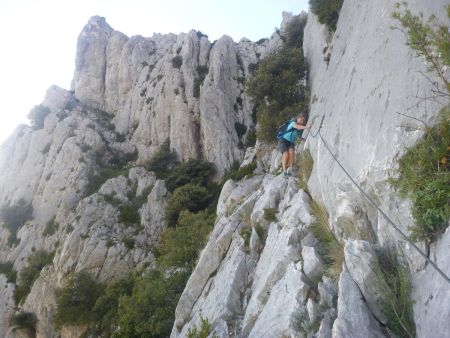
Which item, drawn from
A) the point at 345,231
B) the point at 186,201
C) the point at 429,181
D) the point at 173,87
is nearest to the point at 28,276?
the point at 186,201

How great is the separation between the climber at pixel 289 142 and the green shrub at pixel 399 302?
8762 millimetres

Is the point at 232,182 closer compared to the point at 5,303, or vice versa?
the point at 232,182

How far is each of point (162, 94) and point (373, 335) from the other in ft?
143

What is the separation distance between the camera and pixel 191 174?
117ft

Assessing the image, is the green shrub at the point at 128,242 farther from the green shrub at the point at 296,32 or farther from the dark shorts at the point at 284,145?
the green shrub at the point at 296,32

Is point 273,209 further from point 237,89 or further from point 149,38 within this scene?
point 149,38

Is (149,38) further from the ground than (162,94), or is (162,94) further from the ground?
(149,38)

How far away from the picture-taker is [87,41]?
61.8 meters

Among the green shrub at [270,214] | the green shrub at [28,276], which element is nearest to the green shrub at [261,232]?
the green shrub at [270,214]

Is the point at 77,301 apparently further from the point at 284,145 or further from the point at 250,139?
the point at 250,139

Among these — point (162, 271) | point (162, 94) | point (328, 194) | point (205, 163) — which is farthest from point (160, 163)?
point (328, 194)

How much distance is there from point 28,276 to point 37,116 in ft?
93.5

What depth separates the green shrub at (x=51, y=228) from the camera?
35.9 metres

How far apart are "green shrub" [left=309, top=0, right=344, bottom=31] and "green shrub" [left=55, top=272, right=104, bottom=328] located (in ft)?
87.2
